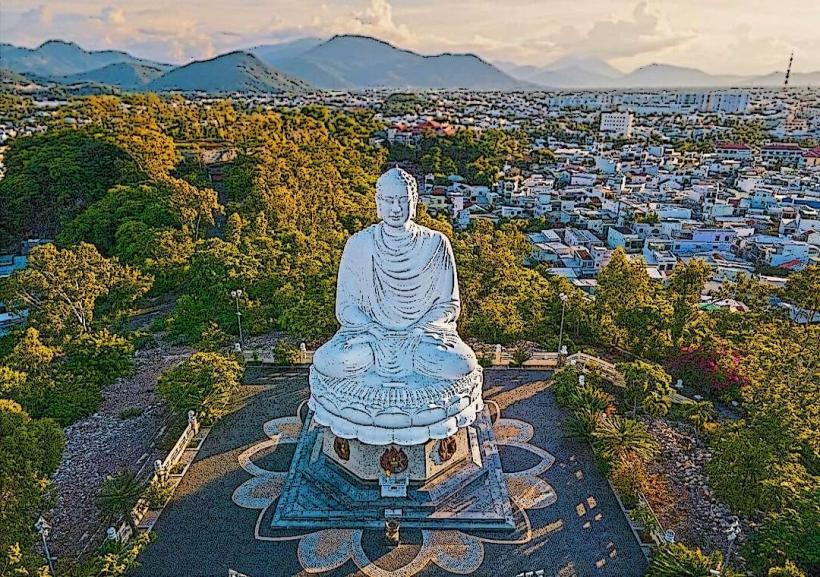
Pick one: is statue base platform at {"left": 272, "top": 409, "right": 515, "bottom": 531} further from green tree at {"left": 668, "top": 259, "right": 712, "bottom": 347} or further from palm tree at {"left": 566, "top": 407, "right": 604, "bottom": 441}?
green tree at {"left": 668, "top": 259, "right": 712, "bottom": 347}

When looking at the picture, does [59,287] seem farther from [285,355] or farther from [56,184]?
[56,184]

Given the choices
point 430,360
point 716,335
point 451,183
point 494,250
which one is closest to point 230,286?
point 494,250

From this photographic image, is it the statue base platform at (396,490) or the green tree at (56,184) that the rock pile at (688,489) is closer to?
the statue base platform at (396,490)

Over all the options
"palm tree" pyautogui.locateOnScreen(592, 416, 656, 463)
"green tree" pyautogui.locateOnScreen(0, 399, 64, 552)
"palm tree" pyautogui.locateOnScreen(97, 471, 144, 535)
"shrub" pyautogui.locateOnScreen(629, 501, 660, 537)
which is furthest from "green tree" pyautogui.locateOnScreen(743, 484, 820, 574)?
"green tree" pyautogui.locateOnScreen(0, 399, 64, 552)

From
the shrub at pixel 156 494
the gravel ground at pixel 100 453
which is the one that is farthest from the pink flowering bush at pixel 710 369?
the gravel ground at pixel 100 453

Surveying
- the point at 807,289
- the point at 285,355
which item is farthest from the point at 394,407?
the point at 807,289

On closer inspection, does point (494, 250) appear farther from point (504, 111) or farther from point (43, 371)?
point (504, 111)

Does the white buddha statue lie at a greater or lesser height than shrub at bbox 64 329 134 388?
greater
